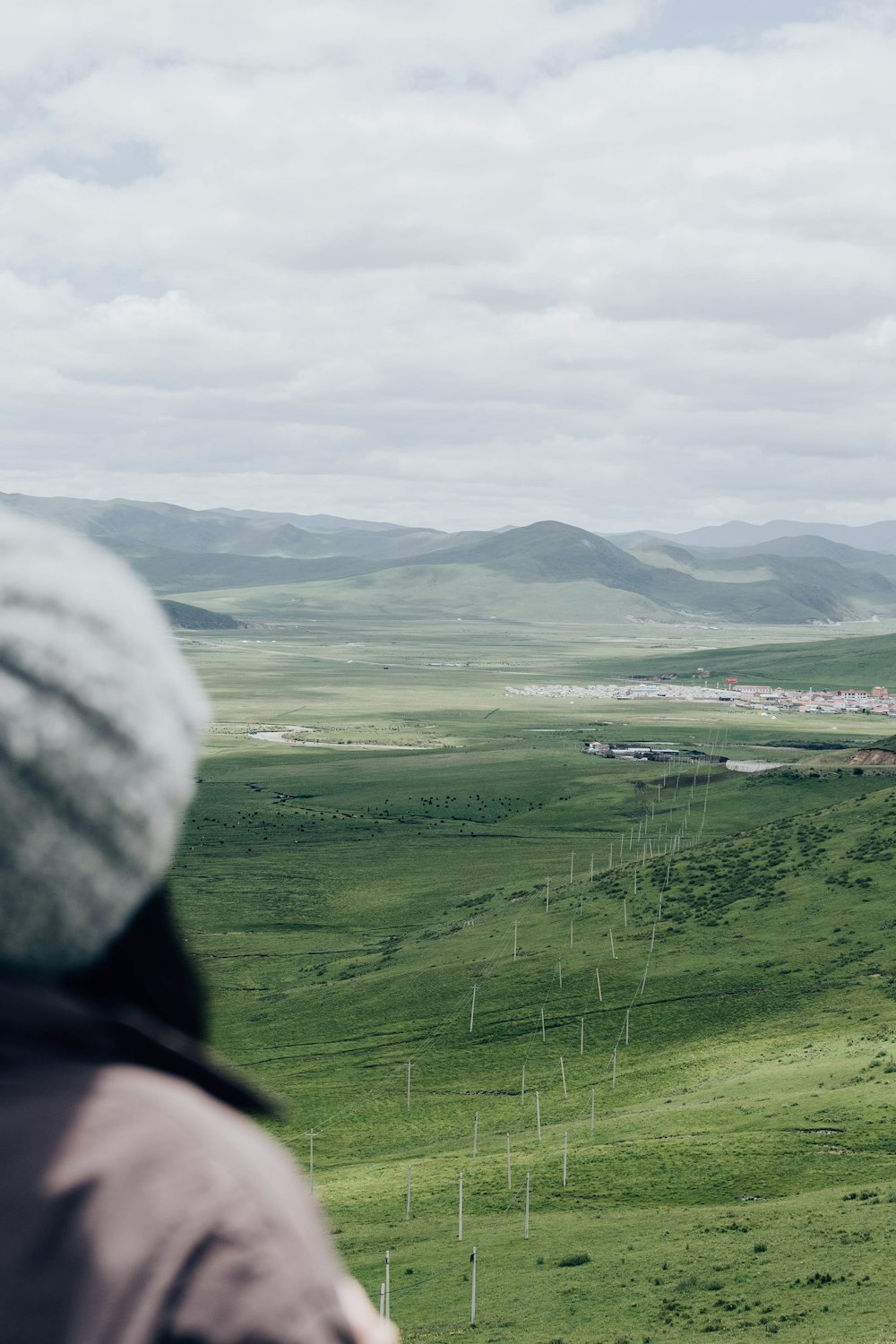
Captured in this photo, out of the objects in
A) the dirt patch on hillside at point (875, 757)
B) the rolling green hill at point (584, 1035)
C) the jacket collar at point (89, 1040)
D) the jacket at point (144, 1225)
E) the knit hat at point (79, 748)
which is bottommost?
the rolling green hill at point (584, 1035)

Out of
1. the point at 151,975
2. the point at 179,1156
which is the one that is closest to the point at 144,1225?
the point at 179,1156

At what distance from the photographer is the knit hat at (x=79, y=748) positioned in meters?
1.78

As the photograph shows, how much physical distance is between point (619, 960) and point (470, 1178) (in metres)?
31.4

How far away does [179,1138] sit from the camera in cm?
155

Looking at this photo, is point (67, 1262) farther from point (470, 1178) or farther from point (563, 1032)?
point (563, 1032)

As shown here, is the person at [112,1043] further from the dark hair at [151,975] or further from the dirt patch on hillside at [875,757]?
the dirt patch on hillside at [875,757]

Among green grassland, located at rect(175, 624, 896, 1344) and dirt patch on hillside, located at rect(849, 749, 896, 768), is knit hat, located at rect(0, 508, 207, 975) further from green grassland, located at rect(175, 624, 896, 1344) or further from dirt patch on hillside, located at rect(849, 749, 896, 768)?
dirt patch on hillside, located at rect(849, 749, 896, 768)

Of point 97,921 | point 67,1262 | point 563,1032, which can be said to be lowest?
point 563,1032

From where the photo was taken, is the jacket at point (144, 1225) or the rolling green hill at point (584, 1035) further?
the rolling green hill at point (584, 1035)

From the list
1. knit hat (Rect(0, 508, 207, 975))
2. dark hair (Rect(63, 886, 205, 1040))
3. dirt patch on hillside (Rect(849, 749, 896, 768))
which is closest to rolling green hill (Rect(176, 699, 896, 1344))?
dark hair (Rect(63, 886, 205, 1040))

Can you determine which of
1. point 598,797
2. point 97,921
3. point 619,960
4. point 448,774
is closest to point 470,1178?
point 619,960

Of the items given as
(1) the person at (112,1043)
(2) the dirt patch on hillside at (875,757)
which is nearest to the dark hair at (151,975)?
(1) the person at (112,1043)

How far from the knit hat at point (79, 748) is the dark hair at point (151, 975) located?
42mm

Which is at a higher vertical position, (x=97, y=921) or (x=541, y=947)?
(x=97, y=921)
